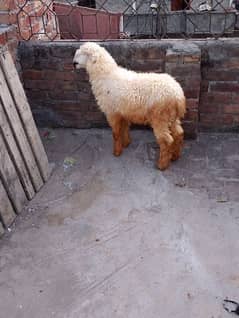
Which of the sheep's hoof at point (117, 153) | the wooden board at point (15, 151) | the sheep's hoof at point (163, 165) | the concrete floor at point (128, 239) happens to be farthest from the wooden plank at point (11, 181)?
the sheep's hoof at point (163, 165)

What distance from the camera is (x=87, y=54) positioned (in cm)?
372

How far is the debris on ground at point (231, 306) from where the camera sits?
99.2 inches

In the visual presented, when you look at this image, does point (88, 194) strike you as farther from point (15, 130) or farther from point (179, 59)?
point (179, 59)

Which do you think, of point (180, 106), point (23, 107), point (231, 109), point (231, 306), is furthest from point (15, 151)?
point (231, 109)

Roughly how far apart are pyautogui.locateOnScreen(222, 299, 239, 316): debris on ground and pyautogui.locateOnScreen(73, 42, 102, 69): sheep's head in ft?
7.85

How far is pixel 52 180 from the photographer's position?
3873mm

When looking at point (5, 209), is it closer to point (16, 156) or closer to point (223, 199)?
point (16, 156)

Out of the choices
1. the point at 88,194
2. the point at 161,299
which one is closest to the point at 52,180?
the point at 88,194

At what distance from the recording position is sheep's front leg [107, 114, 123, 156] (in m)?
3.88

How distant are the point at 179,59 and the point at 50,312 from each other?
2.64 meters

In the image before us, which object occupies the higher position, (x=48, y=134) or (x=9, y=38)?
(x=9, y=38)

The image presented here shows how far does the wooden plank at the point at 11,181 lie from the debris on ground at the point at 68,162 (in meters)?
0.67

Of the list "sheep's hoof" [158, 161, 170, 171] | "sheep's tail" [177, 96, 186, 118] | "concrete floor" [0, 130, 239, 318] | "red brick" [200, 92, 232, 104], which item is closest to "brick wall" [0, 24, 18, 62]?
"concrete floor" [0, 130, 239, 318]

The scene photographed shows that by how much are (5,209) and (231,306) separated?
1906mm
